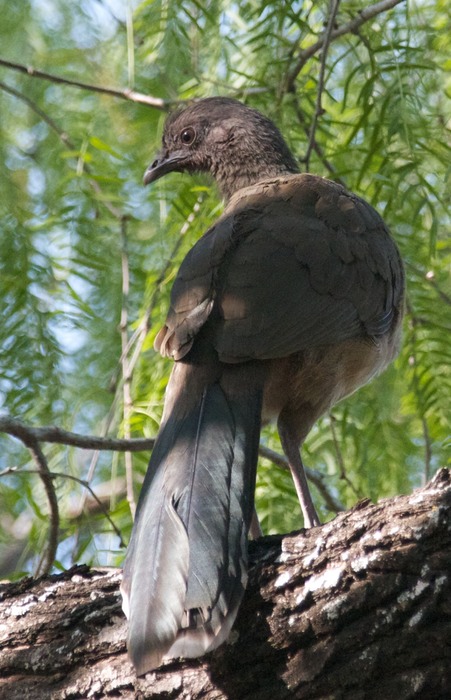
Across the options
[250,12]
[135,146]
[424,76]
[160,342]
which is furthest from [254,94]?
[160,342]

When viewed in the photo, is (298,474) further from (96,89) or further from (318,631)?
(96,89)

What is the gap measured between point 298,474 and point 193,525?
136 cm

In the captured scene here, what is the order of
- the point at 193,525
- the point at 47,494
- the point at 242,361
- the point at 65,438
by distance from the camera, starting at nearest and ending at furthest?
the point at 193,525 → the point at 242,361 → the point at 65,438 → the point at 47,494

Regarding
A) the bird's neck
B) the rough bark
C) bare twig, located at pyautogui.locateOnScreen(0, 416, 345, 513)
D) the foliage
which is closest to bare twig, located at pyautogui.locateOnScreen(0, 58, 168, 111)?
the foliage

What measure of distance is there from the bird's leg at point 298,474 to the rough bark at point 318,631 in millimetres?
1060

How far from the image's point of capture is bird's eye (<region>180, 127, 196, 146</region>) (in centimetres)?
564

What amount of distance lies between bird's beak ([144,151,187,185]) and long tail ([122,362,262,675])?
207 cm

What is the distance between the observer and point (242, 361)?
377cm

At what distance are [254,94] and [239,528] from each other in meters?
3.11

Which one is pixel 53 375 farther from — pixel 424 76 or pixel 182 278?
pixel 424 76

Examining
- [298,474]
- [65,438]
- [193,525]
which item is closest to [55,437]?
[65,438]

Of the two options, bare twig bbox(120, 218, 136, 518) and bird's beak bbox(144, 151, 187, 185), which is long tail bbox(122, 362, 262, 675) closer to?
bare twig bbox(120, 218, 136, 518)

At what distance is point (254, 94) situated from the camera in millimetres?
5605

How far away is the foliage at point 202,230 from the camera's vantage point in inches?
197
